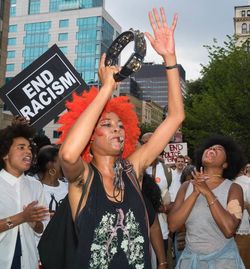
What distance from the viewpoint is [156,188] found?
4.39 metres

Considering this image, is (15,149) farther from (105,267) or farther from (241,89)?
(241,89)

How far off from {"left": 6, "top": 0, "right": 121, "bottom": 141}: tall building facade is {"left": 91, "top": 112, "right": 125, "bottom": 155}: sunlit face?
239 ft

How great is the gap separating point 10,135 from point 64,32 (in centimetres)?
Answer: 7963

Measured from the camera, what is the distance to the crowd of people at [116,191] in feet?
7.88

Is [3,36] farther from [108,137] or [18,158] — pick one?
[108,137]

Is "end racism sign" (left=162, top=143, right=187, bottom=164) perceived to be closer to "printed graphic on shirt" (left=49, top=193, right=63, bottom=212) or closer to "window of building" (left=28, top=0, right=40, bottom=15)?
"printed graphic on shirt" (left=49, top=193, right=63, bottom=212)

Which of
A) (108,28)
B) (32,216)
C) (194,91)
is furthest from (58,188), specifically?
(108,28)

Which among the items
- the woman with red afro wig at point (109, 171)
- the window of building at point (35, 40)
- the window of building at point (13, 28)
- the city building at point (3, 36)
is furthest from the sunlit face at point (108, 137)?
the window of building at point (13, 28)

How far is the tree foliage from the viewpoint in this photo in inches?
968

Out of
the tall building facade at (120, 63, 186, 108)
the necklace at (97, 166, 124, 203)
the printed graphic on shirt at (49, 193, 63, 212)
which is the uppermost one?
the tall building facade at (120, 63, 186, 108)

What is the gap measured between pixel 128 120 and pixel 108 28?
78.3 metres

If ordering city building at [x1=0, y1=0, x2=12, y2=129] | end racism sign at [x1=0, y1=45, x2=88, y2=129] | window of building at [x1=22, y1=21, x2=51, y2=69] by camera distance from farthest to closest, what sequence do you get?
window of building at [x1=22, y1=21, x2=51, y2=69], city building at [x1=0, y1=0, x2=12, y2=129], end racism sign at [x1=0, y1=45, x2=88, y2=129]

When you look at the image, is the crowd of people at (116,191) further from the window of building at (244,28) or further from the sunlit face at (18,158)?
the window of building at (244,28)

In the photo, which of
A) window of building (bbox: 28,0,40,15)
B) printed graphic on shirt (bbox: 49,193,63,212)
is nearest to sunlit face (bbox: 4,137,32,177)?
printed graphic on shirt (bbox: 49,193,63,212)
